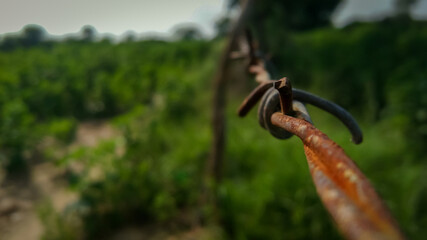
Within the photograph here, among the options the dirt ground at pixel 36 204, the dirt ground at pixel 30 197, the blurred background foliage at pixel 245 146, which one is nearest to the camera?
the blurred background foliage at pixel 245 146

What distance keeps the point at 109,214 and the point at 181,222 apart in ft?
2.57

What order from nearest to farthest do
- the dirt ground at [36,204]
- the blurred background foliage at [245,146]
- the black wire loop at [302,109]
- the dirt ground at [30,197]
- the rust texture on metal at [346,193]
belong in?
the rust texture on metal at [346,193] < the black wire loop at [302,109] < the blurred background foliage at [245,146] < the dirt ground at [36,204] < the dirt ground at [30,197]

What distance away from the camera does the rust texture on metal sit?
19 centimetres

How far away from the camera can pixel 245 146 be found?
3.34 m

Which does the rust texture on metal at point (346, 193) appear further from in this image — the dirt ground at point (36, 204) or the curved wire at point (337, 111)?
the dirt ground at point (36, 204)

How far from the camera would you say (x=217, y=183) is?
A: 2623 millimetres

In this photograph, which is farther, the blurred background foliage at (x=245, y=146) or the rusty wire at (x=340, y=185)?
the blurred background foliage at (x=245, y=146)

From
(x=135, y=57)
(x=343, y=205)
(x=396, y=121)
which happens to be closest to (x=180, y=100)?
(x=396, y=121)

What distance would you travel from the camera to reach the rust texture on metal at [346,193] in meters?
0.19

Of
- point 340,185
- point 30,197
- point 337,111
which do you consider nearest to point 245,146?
point 337,111

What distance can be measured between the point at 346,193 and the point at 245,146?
3.13 metres

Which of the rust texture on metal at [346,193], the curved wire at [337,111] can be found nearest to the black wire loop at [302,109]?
the curved wire at [337,111]

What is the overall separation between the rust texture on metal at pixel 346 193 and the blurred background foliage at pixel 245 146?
152 cm

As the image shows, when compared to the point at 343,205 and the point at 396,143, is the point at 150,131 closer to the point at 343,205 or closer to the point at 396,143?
the point at 396,143
